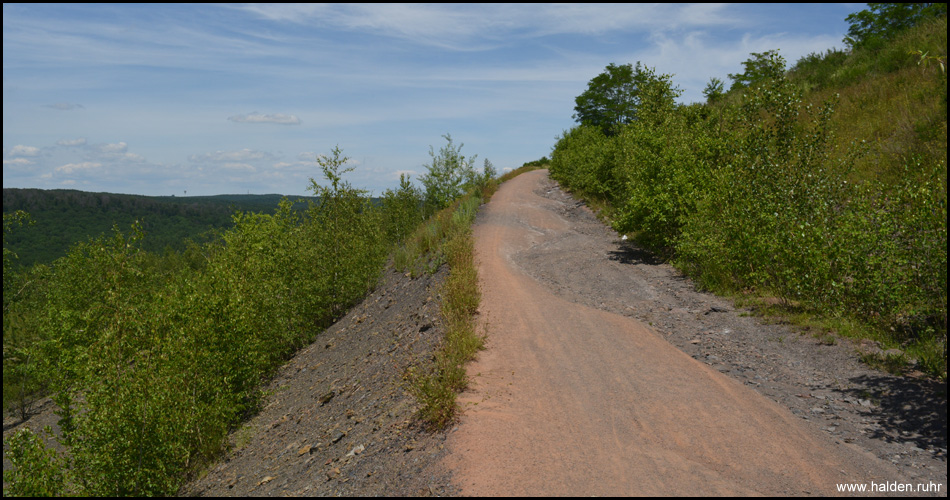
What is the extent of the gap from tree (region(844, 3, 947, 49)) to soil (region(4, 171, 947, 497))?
20.5 meters

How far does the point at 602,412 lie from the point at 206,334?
7625 millimetres

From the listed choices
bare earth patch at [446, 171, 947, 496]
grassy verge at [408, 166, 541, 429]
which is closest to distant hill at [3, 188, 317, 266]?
grassy verge at [408, 166, 541, 429]

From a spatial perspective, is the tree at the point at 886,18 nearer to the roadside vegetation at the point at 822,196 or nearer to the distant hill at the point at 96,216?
the roadside vegetation at the point at 822,196

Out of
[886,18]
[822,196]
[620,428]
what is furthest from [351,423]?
[886,18]

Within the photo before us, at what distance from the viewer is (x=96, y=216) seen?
153m

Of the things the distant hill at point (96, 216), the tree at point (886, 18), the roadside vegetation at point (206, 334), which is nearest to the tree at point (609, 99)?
the tree at point (886, 18)

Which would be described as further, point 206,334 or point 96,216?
point 96,216

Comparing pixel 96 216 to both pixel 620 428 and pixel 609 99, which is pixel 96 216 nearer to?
pixel 609 99

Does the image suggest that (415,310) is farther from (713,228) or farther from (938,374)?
(938,374)

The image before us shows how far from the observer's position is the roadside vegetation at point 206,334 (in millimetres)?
7598

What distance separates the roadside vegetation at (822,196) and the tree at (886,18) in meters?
0.71

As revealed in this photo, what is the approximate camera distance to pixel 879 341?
7645mm

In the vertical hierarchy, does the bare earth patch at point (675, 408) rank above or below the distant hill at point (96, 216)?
below

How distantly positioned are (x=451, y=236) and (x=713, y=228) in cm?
786
